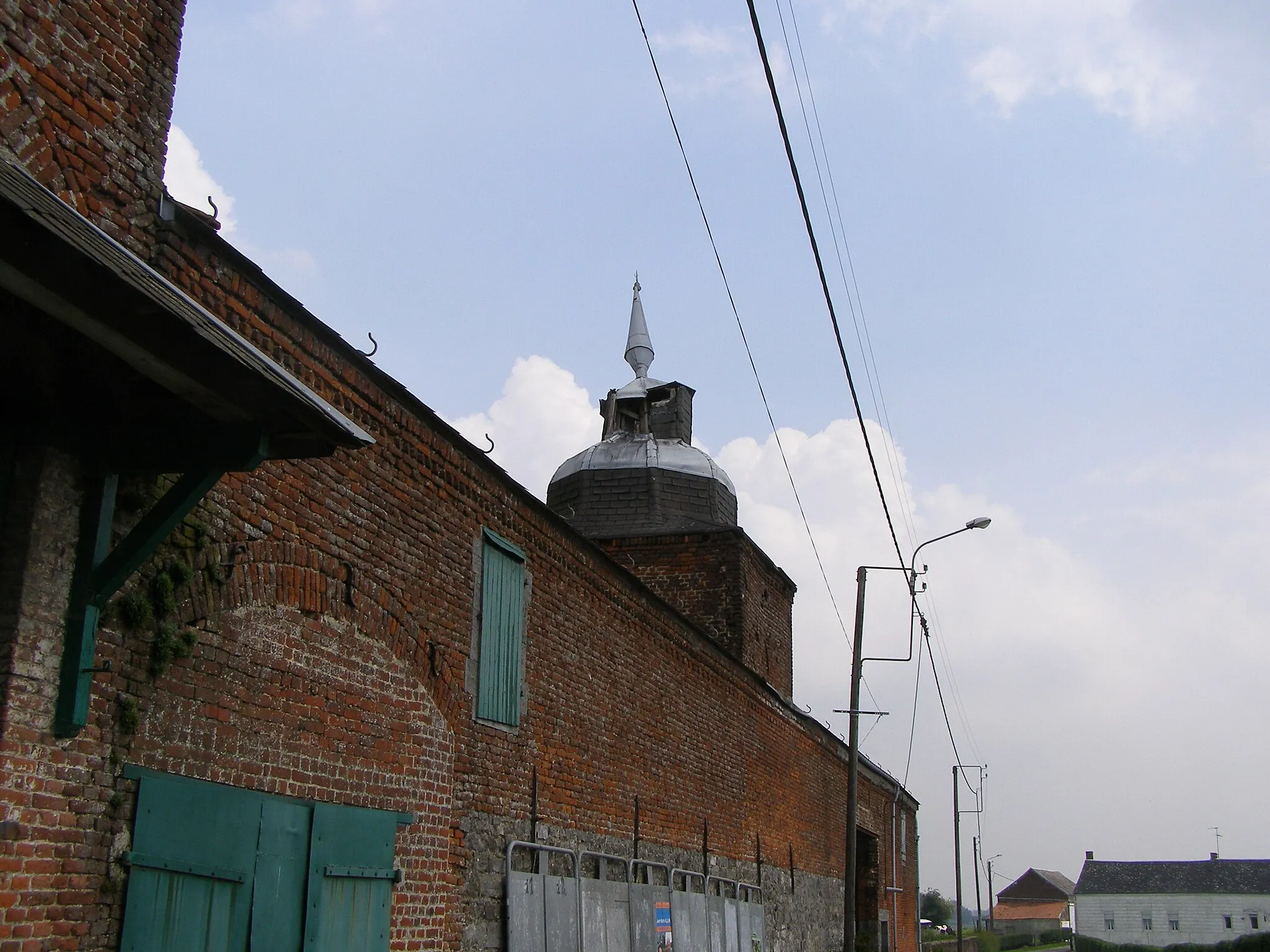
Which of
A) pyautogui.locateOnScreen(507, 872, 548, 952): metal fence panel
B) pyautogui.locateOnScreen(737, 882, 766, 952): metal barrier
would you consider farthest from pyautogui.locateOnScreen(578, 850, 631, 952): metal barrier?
pyautogui.locateOnScreen(737, 882, 766, 952): metal barrier

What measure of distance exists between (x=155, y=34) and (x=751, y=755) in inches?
547

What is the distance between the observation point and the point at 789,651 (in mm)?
25141

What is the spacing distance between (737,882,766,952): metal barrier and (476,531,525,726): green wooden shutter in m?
7.55

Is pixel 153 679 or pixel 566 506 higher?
pixel 566 506

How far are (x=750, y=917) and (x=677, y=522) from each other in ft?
27.2

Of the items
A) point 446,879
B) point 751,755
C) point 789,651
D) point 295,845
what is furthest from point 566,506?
point 295,845

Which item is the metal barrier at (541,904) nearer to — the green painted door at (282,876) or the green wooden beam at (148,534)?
the green painted door at (282,876)

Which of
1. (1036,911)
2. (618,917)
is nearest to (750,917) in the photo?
(618,917)

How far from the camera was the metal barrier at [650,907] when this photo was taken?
1263 cm

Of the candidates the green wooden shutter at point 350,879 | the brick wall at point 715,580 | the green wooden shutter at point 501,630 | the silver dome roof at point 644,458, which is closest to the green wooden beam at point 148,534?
the green wooden shutter at point 350,879

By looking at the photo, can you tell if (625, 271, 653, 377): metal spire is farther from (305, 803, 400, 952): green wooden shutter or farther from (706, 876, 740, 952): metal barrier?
(305, 803, 400, 952): green wooden shutter

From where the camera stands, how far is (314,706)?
7508 millimetres

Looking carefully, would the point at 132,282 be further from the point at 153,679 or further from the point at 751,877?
the point at 751,877

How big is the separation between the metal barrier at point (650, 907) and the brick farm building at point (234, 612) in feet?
0.43
